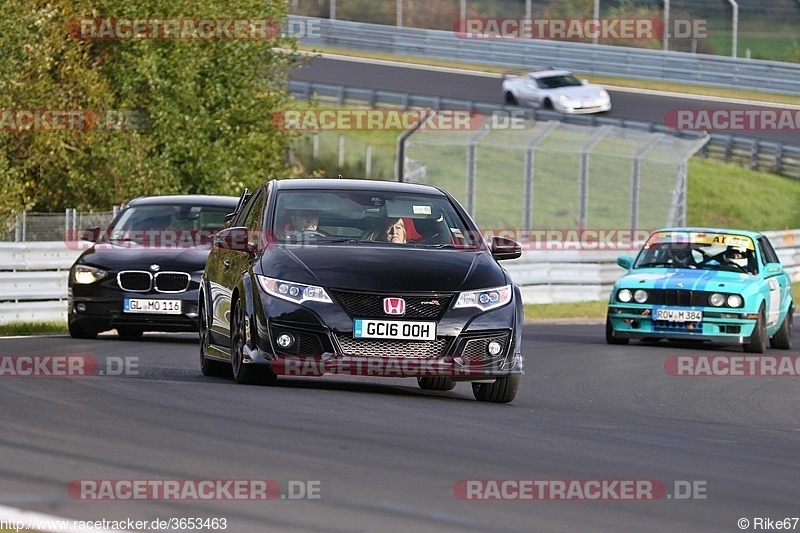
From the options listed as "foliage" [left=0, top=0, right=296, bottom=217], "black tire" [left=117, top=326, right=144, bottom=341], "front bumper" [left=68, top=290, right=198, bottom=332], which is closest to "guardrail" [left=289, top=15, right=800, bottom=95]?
"foliage" [left=0, top=0, right=296, bottom=217]

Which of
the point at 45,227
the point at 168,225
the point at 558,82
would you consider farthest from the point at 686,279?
the point at 558,82

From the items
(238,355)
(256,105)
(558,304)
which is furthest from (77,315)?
(256,105)

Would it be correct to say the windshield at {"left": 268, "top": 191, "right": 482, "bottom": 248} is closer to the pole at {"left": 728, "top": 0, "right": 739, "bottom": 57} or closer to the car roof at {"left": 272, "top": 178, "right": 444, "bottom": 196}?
the car roof at {"left": 272, "top": 178, "right": 444, "bottom": 196}

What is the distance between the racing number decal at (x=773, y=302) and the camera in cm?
1834

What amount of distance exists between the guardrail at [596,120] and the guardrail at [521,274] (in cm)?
716

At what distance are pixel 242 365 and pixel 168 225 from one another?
644 centimetres

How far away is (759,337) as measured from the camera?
1788 centimetres

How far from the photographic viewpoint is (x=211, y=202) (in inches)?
680

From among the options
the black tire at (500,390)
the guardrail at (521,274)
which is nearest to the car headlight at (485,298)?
the black tire at (500,390)

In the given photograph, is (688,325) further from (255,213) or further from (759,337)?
(255,213)

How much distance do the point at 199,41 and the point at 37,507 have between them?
23.3 m

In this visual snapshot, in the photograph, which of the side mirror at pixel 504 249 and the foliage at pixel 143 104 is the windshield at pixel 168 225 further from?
the foliage at pixel 143 104

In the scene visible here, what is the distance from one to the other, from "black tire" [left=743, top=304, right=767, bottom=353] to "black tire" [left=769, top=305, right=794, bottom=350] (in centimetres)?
102

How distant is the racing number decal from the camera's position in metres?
18.3
